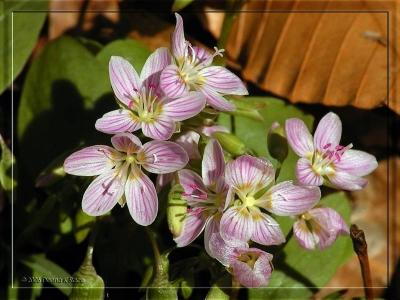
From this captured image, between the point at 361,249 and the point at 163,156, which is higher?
the point at 163,156

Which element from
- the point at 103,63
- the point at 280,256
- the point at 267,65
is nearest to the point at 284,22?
the point at 267,65

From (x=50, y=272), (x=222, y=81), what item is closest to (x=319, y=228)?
(x=222, y=81)

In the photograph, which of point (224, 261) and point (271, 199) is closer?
point (224, 261)

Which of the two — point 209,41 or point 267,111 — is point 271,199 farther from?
point 209,41

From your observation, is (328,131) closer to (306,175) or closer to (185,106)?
(306,175)

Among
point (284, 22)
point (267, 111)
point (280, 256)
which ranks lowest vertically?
point (280, 256)

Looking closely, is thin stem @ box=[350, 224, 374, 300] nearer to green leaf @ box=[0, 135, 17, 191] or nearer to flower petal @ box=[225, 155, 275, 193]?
flower petal @ box=[225, 155, 275, 193]

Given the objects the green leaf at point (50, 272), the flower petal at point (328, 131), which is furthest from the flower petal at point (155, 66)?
the green leaf at point (50, 272)

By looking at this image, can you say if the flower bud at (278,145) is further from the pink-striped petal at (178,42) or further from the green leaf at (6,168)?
the green leaf at (6,168)
